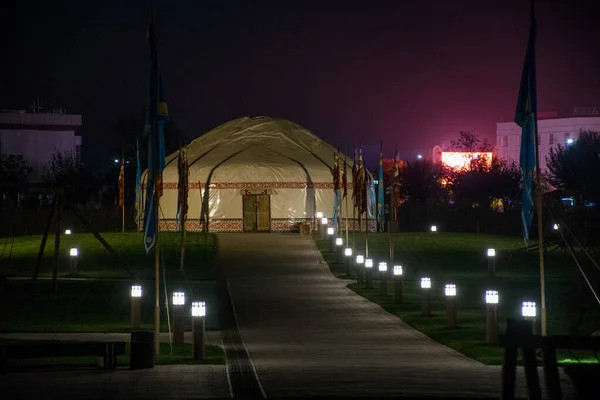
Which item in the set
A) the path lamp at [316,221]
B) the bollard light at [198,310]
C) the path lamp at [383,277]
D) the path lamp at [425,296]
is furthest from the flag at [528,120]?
the path lamp at [316,221]

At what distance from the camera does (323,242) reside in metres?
43.2

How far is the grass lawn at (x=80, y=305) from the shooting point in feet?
73.3

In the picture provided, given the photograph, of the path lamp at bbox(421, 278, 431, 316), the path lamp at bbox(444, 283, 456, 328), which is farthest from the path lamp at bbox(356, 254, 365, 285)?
the path lamp at bbox(444, 283, 456, 328)

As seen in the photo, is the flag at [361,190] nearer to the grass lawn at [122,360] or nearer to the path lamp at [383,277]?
the path lamp at [383,277]

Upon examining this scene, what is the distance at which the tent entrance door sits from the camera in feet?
165

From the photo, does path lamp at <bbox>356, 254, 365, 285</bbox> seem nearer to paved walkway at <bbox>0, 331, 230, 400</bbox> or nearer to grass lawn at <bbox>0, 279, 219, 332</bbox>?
grass lawn at <bbox>0, 279, 219, 332</bbox>

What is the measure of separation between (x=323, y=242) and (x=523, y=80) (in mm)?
26740

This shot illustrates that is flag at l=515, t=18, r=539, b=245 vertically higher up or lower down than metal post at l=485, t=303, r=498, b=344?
higher up

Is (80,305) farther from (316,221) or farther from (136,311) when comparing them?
(316,221)

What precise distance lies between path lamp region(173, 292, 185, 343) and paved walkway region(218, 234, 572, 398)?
1146 millimetres

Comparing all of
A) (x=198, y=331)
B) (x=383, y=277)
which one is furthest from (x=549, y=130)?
(x=198, y=331)

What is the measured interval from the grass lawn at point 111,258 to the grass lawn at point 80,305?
2950mm

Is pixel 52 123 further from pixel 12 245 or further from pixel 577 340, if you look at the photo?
pixel 577 340

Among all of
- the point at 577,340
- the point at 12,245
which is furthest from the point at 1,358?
the point at 12,245
